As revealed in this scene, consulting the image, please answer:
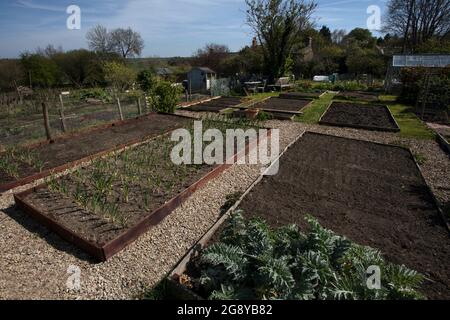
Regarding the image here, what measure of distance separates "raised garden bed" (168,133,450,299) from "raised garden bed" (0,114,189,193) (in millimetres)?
4270

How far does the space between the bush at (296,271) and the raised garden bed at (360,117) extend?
831 cm

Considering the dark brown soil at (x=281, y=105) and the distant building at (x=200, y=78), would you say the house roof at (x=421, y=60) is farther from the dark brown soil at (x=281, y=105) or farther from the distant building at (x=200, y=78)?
the distant building at (x=200, y=78)

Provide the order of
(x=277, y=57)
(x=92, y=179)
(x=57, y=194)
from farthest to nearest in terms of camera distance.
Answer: (x=277, y=57), (x=92, y=179), (x=57, y=194)

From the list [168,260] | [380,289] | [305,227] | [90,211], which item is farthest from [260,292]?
[90,211]

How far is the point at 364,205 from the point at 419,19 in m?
35.5

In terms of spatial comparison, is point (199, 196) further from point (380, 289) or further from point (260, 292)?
point (380, 289)

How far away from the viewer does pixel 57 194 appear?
4.85 m

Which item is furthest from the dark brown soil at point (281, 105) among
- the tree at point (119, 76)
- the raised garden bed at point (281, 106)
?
the tree at point (119, 76)

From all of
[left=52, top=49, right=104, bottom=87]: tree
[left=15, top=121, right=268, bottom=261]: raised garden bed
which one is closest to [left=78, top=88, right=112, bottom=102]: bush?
[left=52, top=49, right=104, bottom=87]: tree

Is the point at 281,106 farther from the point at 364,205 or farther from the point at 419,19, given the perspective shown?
the point at 419,19

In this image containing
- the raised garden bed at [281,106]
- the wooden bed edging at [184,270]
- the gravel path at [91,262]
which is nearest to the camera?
the wooden bed edging at [184,270]

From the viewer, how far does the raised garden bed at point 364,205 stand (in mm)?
3465

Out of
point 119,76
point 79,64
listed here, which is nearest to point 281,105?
point 119,76

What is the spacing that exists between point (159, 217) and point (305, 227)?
92.6 inches
